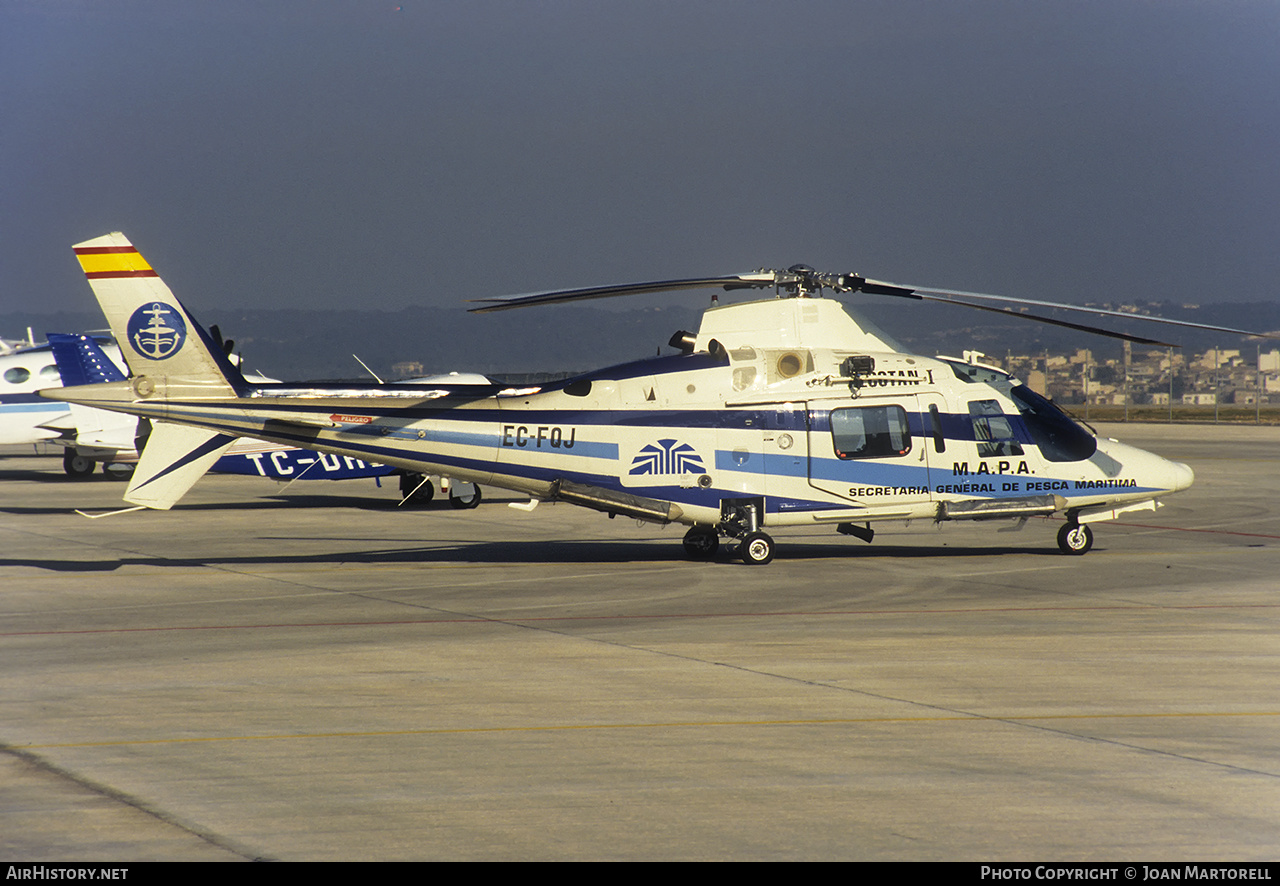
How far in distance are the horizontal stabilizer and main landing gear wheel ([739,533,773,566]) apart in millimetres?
7393

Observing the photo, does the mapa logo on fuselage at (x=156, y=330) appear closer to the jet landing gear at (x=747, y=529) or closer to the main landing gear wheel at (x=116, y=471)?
the jet landing gear at (x=747, y=529)

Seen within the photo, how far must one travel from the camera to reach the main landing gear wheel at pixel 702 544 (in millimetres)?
18625

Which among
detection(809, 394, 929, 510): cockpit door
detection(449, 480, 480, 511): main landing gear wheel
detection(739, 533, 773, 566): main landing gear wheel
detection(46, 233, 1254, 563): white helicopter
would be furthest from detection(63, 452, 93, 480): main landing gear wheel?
detection(809, 394, 929, 510): cockpit door

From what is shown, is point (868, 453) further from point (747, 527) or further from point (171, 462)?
point (171, 462)

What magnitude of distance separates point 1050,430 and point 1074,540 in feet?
6.20

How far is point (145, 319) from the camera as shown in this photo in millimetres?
16391

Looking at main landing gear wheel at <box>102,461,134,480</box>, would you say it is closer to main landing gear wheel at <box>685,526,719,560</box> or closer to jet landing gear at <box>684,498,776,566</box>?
main landing gear wheel at <box>685,526,719,560</box>

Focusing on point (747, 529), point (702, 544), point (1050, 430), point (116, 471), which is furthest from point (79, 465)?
point (1050, 430)

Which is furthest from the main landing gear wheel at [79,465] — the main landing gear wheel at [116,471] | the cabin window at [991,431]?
the cabin window at [991,431]

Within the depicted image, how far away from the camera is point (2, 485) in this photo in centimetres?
3350

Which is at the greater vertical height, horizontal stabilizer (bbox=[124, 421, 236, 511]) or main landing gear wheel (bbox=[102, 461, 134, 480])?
horizontal stabilizer (bbox=[124, 421, 236, 511])

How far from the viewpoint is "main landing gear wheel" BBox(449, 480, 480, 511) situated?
2731 cm

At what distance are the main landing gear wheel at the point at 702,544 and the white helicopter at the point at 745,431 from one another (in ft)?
2.95
